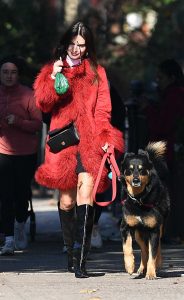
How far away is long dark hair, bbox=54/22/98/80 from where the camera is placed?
9.37 meters

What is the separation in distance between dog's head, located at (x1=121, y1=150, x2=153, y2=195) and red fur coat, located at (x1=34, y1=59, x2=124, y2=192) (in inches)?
8.1

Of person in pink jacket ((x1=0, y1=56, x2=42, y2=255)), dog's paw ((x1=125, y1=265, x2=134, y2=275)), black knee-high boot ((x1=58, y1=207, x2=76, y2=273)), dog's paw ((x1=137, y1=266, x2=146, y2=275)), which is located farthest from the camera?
person in pink jacket ((x1=0, y1=56, x2=42, y2=255))

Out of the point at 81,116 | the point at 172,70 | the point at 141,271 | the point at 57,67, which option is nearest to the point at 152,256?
the point at 141,271

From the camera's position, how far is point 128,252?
29.8 ft

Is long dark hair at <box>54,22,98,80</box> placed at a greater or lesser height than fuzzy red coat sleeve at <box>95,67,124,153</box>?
greater

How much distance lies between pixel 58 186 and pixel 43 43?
15639mm

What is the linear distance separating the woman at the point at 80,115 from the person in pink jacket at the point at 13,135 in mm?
1954

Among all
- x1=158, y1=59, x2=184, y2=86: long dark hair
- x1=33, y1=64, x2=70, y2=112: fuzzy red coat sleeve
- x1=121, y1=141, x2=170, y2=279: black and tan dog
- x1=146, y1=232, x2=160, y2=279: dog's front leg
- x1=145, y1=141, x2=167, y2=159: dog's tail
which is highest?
x1=158, y1=59, x2=184, y2=86: long dark hair

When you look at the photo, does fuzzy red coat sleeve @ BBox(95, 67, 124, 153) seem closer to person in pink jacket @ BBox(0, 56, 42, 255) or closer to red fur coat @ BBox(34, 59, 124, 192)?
red fur coat @ BBox(34, 59, 124, 192)

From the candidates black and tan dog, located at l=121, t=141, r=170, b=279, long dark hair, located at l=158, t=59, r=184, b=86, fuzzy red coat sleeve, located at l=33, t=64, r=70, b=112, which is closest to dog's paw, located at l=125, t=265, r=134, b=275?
black and tan dog, located at l=121, t=141, r=170, b=279

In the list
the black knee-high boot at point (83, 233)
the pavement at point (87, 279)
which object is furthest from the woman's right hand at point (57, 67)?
the pavement at point (87, 279)

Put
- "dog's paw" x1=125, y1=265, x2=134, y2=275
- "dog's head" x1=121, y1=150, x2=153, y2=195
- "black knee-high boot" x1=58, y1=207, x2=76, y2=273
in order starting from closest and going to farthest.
Result: "dog's head" x1=121, y1=150, x2=153, y2=195 → "dog's paw" x1=125, y1=265, x2=134, y2=275 → "black knee-high boot" x1=58, y1=207, x2=76, y2=273

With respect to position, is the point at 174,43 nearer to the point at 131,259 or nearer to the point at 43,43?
the point at 43,43

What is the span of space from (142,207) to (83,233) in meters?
→ 0.51
